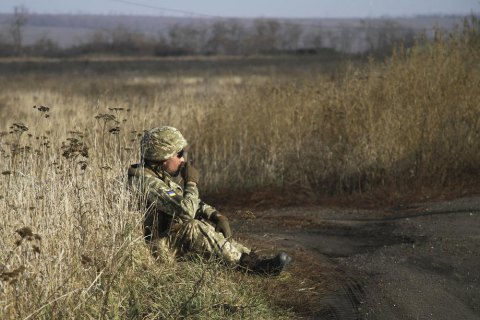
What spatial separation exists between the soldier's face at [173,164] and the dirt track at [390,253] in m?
0.78

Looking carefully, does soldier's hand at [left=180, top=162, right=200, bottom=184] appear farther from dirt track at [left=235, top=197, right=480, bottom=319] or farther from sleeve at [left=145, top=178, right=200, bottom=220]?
dirt track at [left=235, top=197, right=480, bottom=319]

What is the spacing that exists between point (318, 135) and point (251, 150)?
1.07 metres

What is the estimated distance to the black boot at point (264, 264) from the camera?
6270mm

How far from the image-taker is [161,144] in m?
6.53

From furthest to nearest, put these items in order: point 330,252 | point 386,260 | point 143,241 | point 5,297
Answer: point 330,252, point 386,260, point 143,241, point 5,297

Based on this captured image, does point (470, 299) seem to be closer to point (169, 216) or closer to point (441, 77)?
point (169, 216)

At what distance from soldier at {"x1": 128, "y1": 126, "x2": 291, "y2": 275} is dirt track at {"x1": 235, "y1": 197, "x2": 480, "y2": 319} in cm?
32

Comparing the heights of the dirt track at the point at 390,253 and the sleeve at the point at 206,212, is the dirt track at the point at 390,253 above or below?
below

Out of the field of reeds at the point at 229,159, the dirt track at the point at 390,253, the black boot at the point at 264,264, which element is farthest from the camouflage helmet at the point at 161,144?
the black boot at the point at 264,264

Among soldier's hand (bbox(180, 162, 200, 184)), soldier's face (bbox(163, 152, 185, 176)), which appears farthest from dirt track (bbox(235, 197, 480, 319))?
soldier's face (bbox(163, 152, 185, 176))

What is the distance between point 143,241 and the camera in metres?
6.11

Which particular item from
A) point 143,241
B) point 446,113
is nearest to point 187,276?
point 143,241

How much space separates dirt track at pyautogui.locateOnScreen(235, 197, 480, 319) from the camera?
6.06 meters

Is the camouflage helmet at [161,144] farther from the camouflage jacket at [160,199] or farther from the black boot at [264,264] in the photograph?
the black boot at [264,264]
